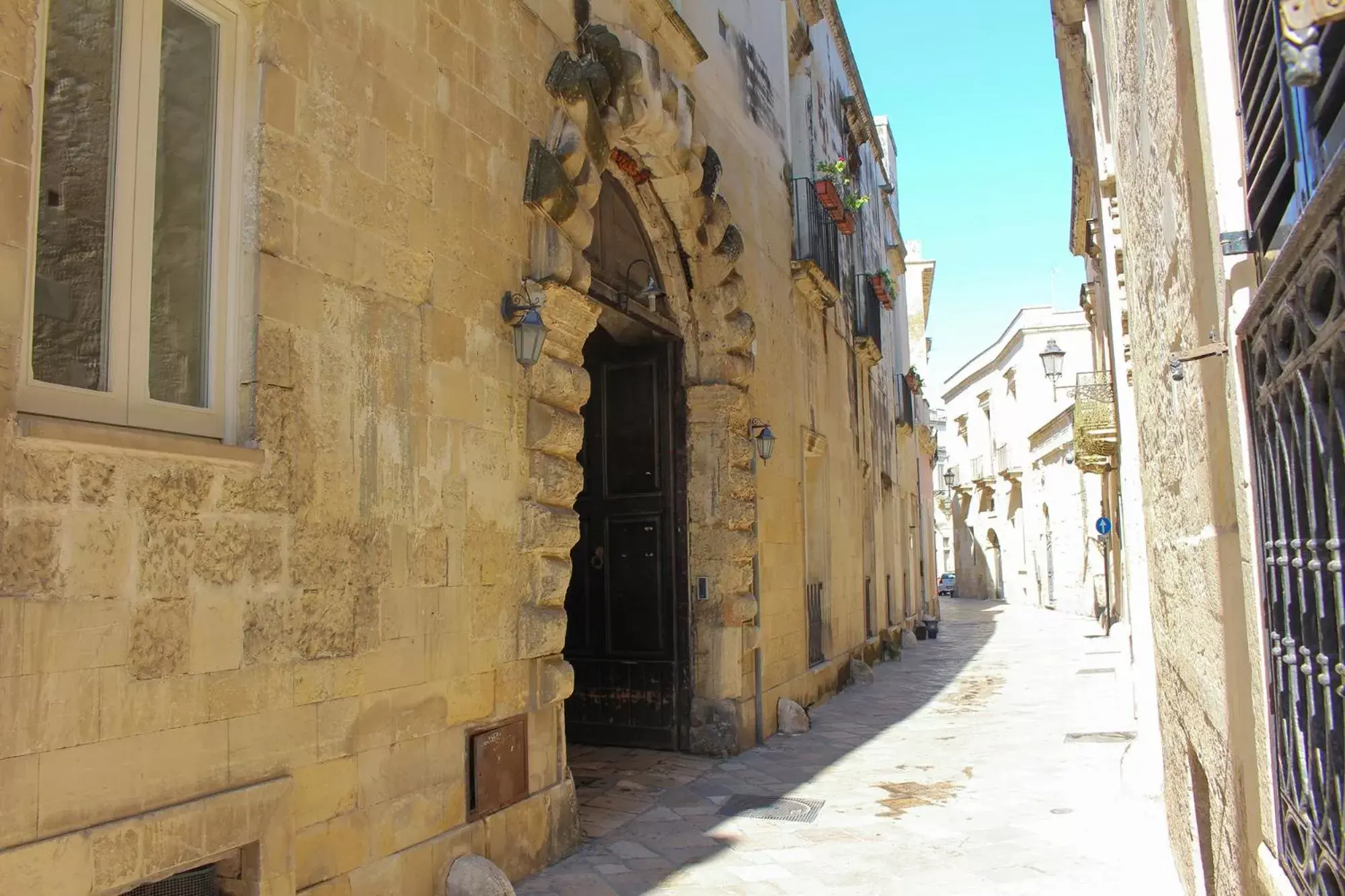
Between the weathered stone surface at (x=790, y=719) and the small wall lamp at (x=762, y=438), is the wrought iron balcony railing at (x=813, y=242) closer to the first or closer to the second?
the small wall lamp at (x=762, y=438)

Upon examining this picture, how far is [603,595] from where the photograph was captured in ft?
26.3

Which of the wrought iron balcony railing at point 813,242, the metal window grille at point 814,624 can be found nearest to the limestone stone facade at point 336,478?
the wrought iron balcony railing at point 813,242

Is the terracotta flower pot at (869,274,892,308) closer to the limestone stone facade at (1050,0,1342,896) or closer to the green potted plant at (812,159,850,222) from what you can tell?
the green potted plant at (812,159,850,222)

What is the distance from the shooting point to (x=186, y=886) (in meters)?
3.29

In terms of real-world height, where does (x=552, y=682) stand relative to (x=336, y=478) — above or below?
below

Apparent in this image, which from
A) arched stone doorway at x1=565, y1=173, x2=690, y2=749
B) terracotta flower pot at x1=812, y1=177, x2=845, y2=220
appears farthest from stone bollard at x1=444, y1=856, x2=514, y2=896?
terracotta flower pot at x1=812, y1=177, x2=845, y2=220

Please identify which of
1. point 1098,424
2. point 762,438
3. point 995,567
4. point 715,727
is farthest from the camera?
point 995,567

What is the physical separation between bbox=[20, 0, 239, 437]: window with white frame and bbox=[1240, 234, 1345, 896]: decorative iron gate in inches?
125

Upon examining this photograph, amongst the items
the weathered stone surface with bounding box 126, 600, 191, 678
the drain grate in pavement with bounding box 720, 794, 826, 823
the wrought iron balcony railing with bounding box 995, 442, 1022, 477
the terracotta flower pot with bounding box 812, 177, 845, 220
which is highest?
the terracotta flower pot with bounding box 812, 177, 845, 220

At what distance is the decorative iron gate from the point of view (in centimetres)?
175

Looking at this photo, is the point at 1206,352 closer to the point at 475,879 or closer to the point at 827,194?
the point at 475,879

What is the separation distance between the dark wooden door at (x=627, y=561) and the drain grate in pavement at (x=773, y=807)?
4.74 ft

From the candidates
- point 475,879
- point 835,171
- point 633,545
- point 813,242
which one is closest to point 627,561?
point 633,545

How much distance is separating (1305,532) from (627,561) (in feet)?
20.5
